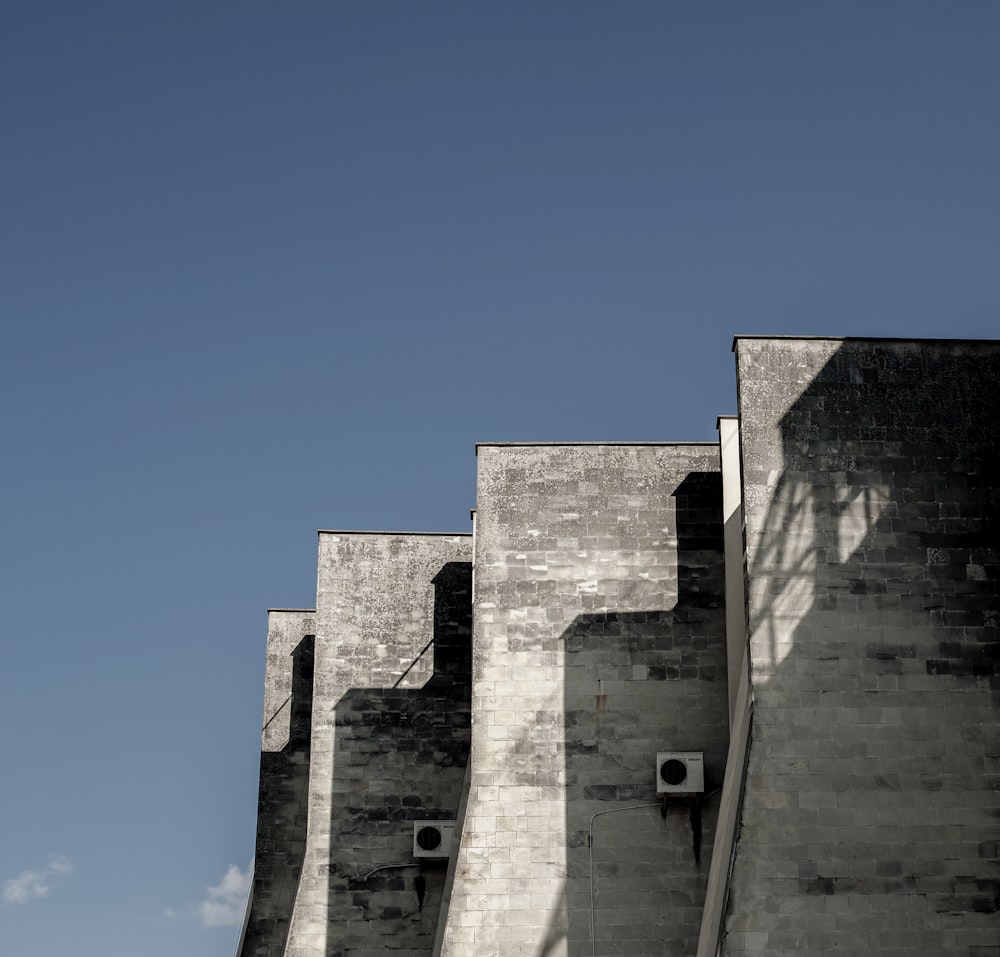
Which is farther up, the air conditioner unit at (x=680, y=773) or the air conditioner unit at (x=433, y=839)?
the air conditioner unit at (x=680, y=773)

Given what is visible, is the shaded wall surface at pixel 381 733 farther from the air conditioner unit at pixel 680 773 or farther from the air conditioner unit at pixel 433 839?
the air conditioner unit at pixel 680 773

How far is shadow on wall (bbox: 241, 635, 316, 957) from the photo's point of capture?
1008 inches

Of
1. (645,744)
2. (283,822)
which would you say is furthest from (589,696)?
(283,822)

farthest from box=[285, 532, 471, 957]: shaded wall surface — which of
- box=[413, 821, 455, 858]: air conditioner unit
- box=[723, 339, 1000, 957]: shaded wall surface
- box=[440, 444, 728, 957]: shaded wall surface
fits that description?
box=[723, 339, 1000, 957]: shaded wall surface

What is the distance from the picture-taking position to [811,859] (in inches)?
597

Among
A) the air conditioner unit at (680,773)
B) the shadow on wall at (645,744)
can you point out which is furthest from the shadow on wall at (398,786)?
the air conditioner unit at (680,773)

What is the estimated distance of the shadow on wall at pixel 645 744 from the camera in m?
18.3

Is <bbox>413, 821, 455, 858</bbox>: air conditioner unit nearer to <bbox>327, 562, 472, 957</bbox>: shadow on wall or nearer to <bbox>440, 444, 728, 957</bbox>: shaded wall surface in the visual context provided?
<bbox>327, 562, 472, 957</bbox>: shadow on wall

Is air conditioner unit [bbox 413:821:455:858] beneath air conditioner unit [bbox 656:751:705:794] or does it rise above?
beneath

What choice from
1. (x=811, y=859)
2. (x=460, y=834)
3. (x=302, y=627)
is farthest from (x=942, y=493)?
(x=302, y=627)

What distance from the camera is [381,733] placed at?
23.3 metres

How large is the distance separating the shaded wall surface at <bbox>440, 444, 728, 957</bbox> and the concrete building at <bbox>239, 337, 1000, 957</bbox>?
0.03 m

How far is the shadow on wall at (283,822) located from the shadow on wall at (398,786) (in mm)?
2437

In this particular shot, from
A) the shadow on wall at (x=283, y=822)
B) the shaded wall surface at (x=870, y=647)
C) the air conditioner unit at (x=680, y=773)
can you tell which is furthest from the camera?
the shadow on wall at (x=283, y=822)
